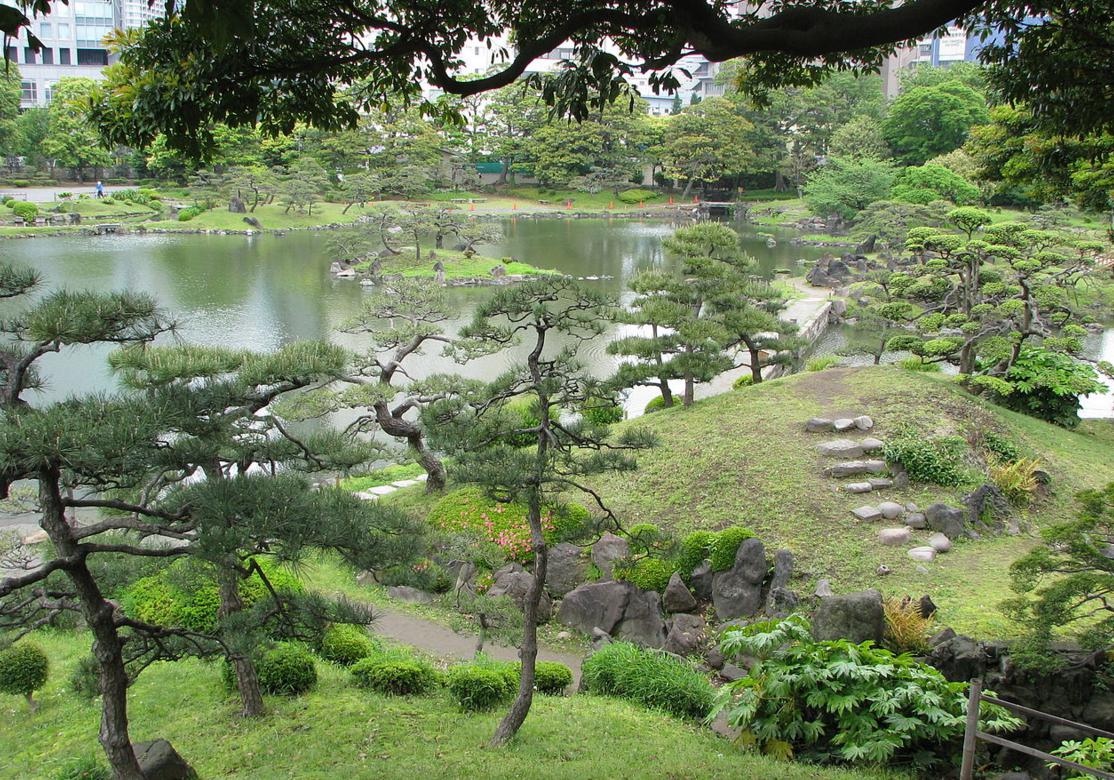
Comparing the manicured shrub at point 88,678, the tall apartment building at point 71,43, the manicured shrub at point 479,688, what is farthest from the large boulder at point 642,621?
the tall apartment building at point 71,43

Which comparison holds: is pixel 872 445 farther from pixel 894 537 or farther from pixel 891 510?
pixel 894 537

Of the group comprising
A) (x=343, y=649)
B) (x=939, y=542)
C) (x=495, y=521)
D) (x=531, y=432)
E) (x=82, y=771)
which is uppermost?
(x=531, y=432)

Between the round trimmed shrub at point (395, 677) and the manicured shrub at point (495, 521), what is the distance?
2.31m

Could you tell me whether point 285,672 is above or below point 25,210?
below

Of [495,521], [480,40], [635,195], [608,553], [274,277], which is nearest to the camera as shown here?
[480,40]

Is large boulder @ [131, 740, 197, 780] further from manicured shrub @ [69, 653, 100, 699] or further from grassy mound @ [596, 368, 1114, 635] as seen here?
grassy mound @ [596, 368, 1114, 635]

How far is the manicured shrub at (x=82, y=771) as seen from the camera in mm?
5383

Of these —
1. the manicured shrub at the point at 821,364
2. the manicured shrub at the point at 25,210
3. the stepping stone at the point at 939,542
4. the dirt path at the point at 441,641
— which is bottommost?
the dirt path at the point at 441,641

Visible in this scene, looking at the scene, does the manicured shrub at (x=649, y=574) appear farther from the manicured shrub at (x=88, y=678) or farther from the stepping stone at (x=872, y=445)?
the manicured shrub at (x=88, y=678)

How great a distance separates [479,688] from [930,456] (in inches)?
247

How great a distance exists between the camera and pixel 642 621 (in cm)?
856

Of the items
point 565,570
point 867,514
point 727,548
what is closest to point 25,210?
point 565,570

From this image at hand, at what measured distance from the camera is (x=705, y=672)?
7801 millimetres

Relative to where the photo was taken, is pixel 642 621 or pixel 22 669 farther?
pixel 642 621
